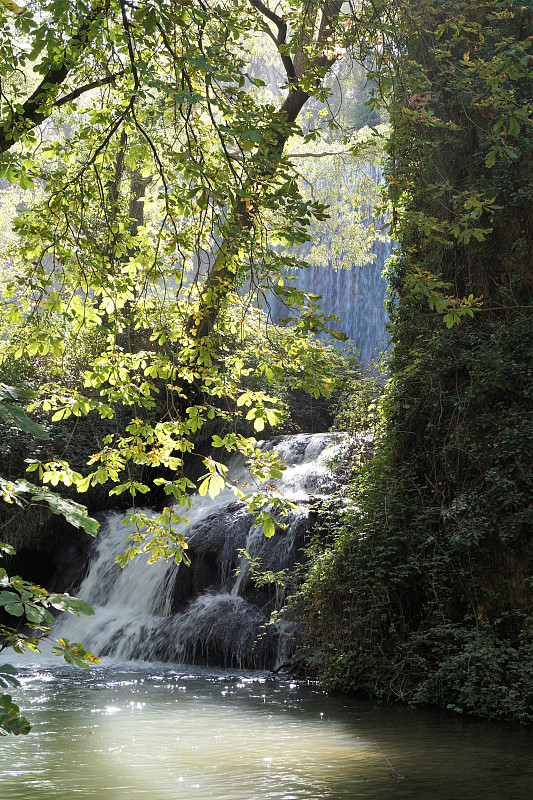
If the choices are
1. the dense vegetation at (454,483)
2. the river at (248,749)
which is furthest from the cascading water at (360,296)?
the river at (248,749)

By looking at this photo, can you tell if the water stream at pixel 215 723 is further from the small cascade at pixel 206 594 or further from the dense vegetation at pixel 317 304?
the dense vegetation at pixel 317 304

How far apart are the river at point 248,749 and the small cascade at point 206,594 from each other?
1.62 metres

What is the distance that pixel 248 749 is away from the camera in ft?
19.4

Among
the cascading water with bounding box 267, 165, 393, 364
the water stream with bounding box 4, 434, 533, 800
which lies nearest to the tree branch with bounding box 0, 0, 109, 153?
the water stream with bounding box 4, 434, 533, 800

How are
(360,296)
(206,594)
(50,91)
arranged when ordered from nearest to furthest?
(50,91) < (206,594) < (360,296)

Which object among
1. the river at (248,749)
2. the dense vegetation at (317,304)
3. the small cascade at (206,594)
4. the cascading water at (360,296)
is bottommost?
the river at (248,749)

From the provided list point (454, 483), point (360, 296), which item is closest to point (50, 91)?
point (454, 483)

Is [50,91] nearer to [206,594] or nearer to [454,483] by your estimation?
[454,483]

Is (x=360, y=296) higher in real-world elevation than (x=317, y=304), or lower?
higher

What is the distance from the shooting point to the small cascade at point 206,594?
10.2 meters

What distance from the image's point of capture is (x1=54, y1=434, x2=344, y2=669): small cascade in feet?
33.5

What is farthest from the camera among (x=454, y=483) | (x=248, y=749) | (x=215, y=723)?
(x=454, y=483)

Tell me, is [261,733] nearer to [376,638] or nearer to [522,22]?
[376,638]

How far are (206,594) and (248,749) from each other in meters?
5.38
